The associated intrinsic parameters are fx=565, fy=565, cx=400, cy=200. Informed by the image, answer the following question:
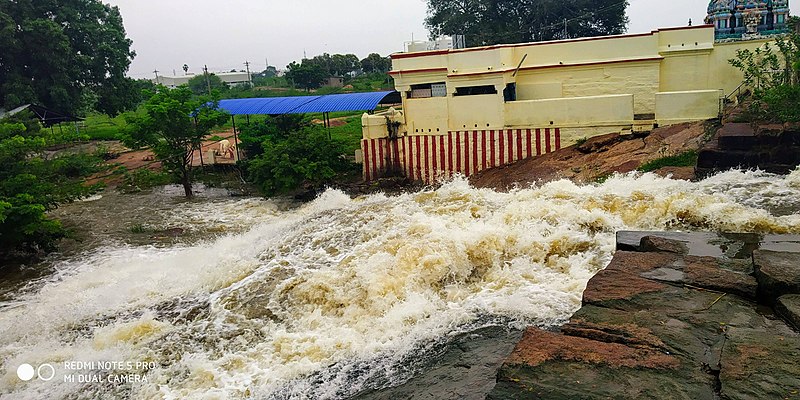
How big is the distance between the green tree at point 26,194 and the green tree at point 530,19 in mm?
24700

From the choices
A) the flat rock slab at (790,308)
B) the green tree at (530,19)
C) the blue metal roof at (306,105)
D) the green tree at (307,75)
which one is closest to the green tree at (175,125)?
the blue metal roof at (306,105)

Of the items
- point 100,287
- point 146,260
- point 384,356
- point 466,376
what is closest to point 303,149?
point 146,260

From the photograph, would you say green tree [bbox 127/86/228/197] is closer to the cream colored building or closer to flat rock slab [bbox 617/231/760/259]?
the cream colored building

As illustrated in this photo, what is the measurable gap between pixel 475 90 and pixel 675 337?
1294 centimetres

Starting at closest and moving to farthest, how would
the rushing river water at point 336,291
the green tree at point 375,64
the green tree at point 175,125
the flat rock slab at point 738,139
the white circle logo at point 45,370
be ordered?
1. the rushing river water at point 336,291
2. the white circle logo at point 45,370
3. the flat rock slab at point 738,139
4. the green tree at point 175,125
5. the green tree at point 375,64

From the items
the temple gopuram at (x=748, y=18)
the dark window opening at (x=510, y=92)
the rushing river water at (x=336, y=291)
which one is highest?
the temple gopuram at (x=748, y=18)

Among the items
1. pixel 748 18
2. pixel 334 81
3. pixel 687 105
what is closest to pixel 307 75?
pixel 334 81

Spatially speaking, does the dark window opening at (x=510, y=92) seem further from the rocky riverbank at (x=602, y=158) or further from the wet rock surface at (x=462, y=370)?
the wet rock surface at (x=462, y=370)

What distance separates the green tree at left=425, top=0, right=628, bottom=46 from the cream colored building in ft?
53.7

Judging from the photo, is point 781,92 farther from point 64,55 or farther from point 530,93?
point 64,55

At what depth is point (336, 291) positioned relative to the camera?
27.5 feet

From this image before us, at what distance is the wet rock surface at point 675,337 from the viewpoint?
3.86 m

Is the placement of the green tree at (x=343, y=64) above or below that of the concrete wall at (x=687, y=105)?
above

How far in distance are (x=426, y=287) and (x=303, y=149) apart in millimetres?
9759
